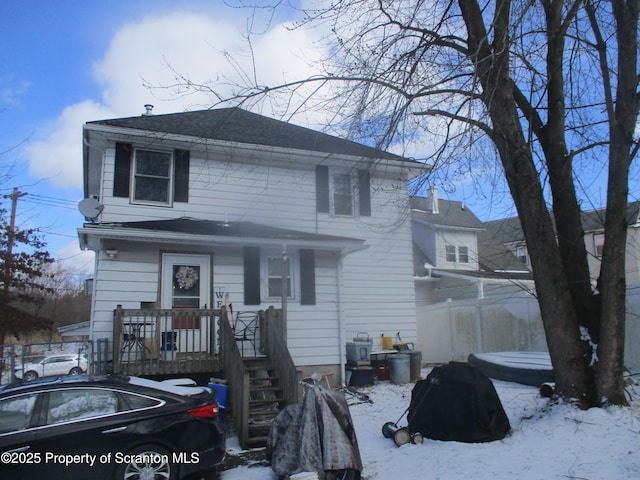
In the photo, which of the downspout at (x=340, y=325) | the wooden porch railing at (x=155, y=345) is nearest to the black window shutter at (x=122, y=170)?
the wooden porch railing at (x=155, y=345)

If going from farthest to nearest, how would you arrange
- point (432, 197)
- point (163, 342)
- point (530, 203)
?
point (163, 342) < point (432, 197) < point (530, 203)

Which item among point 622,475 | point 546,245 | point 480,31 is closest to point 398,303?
point 546,245

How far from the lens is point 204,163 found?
12852 mm

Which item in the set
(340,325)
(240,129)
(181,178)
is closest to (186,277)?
(181,178)

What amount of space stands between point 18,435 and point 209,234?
624 cm

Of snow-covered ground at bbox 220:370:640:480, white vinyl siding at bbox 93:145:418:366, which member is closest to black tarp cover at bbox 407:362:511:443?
snow-covered ground at bbox 220:370:640:480

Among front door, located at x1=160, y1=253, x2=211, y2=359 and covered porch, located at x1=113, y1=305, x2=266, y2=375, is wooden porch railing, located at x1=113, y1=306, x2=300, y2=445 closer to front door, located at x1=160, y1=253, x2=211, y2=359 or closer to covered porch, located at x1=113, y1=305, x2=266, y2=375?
covered porch, located at x1=113, y1=305, x2=266, y2=375

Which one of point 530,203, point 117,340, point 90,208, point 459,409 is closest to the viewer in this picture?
point 459,409

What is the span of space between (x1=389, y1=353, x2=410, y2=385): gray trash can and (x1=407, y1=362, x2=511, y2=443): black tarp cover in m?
5.41

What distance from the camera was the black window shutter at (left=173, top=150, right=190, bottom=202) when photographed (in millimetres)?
12406

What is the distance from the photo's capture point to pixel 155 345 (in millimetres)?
9812

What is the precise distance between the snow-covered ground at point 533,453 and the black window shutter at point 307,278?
5.14m

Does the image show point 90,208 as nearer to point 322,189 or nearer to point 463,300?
point 322,189

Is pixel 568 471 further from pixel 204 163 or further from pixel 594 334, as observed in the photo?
pixel 204 163
